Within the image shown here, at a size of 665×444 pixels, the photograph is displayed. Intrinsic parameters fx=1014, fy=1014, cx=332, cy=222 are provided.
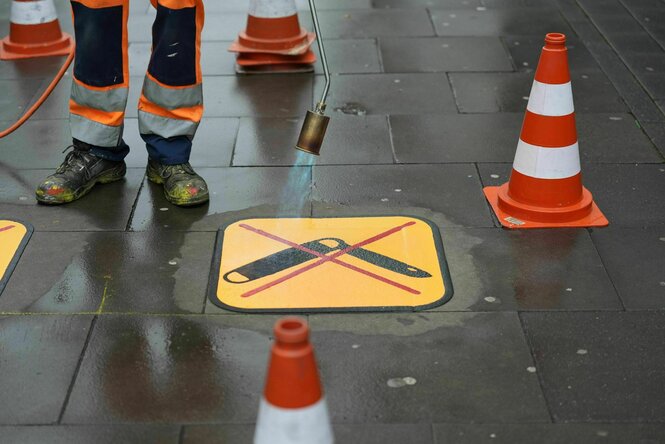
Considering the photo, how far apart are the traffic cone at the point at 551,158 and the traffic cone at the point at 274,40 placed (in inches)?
91.2

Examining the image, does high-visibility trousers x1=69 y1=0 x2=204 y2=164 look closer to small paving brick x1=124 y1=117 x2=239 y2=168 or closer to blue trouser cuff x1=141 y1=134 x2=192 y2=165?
blue trouser cuff x1=141 y1=134 x2=192 y2=165

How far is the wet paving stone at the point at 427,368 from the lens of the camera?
3332 mm

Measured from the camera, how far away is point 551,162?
464 centimetres

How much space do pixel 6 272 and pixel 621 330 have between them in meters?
2.49

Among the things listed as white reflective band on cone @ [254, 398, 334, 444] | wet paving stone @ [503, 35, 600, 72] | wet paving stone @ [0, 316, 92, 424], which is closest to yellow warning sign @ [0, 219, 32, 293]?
wet paving stone @ [0, 316, 92, 424]

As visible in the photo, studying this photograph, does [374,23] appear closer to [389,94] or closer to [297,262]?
[389,94]

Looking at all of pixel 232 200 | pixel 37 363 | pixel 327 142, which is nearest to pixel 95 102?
pixel 232 200

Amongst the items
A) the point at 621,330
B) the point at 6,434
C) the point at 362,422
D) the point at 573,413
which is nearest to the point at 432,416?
the point at 362,422

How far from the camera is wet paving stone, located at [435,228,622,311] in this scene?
13.1 ft

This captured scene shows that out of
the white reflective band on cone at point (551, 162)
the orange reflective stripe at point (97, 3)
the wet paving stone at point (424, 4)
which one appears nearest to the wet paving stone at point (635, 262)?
the white reflective band on cone at point (551, 162)

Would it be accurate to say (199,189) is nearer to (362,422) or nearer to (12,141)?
(12,141)

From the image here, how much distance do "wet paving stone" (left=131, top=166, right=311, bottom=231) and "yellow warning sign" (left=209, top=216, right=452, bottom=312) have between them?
0.46ft

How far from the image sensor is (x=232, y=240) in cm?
450

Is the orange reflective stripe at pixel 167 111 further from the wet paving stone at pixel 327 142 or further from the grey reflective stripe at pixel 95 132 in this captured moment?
the wet paving stone at pixel 327 142
